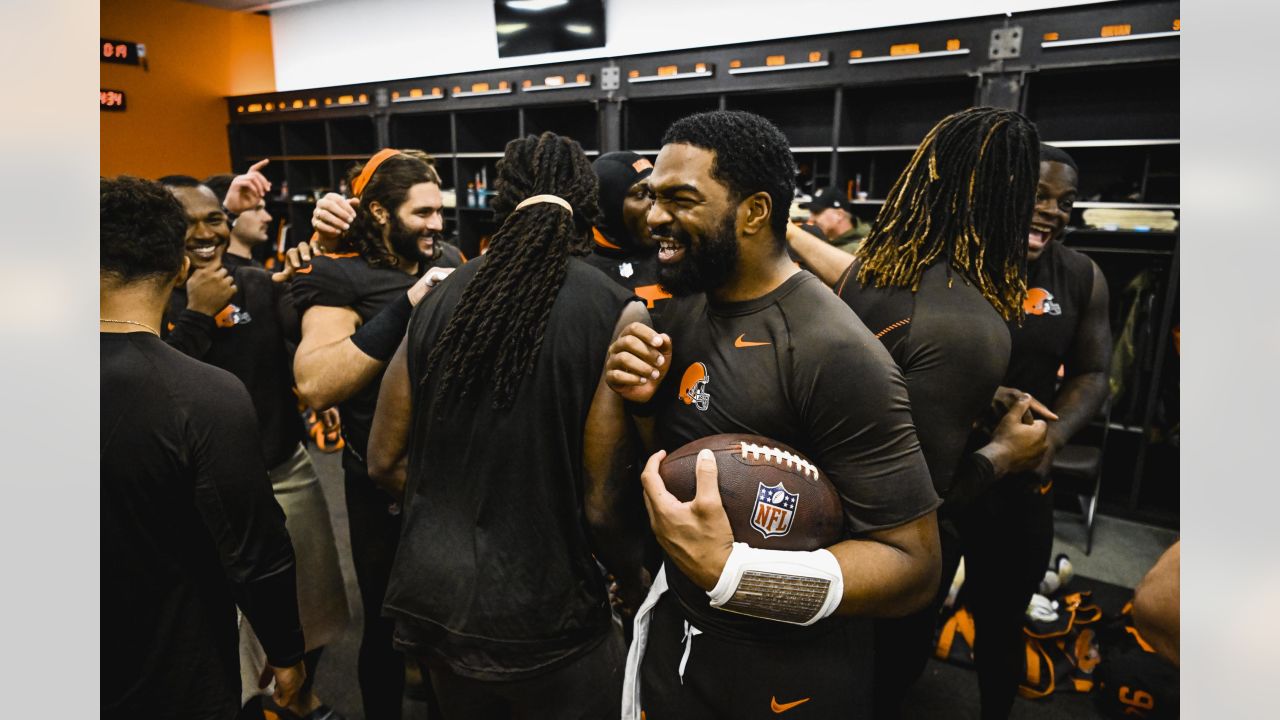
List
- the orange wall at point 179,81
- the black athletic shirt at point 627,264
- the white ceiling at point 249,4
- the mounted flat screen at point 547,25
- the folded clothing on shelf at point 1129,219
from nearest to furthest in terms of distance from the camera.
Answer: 1. the black athletic shirt at point 627,264
2. the folded clothing on shelf at point 1129,219
3. the mounted flat screen at point 547,25
4. the orange wall at point 179,81
5. the white ceiling at point 249,4

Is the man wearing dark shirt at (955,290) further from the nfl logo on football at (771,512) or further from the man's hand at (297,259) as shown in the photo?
the man's hand at (297,259)

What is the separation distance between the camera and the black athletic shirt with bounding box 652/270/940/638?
114 centimetres

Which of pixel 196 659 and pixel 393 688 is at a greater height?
pixel 196 659

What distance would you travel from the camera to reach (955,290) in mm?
1535

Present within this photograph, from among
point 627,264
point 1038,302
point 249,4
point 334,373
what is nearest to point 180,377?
point 334,373

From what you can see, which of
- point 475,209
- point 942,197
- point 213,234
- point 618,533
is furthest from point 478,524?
point 475,209

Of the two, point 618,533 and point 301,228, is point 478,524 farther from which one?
point 301,228

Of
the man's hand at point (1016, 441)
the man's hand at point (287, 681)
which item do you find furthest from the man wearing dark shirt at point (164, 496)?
the man's hand at point (1016, 441)

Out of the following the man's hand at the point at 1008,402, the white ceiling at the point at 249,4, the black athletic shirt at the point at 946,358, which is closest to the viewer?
the black athletic shirt at the point at 946,358

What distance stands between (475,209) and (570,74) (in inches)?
61.2

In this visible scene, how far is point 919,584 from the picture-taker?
1.18 m

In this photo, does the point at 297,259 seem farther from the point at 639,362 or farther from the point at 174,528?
the point at 639,362

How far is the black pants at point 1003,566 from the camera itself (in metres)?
1.94

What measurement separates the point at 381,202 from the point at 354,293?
0.29 metres
